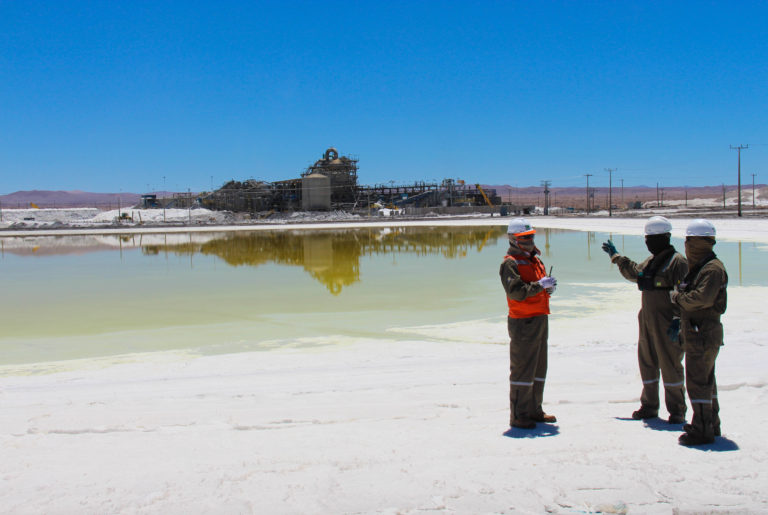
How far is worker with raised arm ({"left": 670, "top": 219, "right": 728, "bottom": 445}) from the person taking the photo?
147 inches

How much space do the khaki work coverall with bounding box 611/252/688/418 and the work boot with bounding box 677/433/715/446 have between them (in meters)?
0.41

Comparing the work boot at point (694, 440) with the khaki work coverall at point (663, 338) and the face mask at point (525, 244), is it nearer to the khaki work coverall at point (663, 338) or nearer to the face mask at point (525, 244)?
the khaki work coverall at point (663, 338)

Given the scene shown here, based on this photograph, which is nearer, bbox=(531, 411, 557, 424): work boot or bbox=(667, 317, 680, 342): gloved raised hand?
bbox=(667, 317, 680, 342): gloved raised hand

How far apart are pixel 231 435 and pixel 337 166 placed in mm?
78185

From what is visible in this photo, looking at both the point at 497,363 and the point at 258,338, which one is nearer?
the point at 497,363

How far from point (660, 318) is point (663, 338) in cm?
16

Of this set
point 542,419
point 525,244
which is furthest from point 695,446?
point 525,244

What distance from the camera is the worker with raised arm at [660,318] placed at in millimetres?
4133

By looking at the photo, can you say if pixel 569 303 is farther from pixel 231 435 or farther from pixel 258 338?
pixel 231 435

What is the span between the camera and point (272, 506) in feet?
10.4

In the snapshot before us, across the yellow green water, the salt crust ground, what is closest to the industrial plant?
the yellow green water

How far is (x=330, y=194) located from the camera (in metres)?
77.3

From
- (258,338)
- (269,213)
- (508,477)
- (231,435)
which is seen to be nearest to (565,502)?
(508,477)

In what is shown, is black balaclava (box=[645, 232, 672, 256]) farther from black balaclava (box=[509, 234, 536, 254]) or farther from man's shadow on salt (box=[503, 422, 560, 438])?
man's shadow on salt (box=[503, 422, 560, 438])
